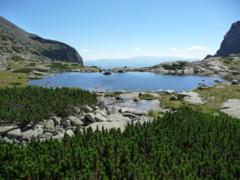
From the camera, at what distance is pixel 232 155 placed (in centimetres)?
1719

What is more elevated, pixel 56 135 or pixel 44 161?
pixel 44 161

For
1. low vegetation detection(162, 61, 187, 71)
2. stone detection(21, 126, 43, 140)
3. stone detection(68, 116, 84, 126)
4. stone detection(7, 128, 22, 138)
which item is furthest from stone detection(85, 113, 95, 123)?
low vegetation detection(162, 61, 187, 71)

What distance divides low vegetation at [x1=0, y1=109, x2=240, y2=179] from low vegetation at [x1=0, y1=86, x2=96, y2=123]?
10.5m

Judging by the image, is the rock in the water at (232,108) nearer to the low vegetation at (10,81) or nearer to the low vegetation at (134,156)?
the low vegetation at (134,156)

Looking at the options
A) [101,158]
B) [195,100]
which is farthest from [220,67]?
[101,158]

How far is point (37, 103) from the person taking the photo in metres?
32.0

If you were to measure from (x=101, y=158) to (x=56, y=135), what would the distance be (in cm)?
1056

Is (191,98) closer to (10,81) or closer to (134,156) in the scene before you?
(134,156)

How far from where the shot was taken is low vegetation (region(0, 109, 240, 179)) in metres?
13.6

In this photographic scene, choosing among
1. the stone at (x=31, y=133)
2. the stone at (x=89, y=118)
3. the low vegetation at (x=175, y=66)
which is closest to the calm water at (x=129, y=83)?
the low vegetation at (x=175, y=66)

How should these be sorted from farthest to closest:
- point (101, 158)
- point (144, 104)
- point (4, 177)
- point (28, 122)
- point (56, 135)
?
point (144, 104) → point (28, 122) → point (56, 135) → point (101, 158) → point (4, 177)

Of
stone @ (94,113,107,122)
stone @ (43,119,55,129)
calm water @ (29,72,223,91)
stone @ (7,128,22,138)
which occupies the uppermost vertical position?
stone @ (94,113,107,122)

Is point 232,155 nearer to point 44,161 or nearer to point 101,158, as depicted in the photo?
point 101,158

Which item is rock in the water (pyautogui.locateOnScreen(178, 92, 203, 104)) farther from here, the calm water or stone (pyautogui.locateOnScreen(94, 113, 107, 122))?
the calm water
